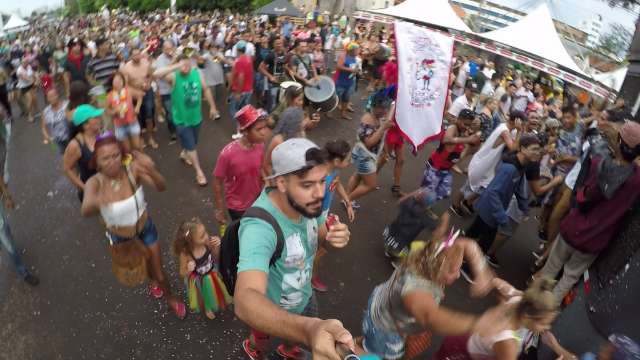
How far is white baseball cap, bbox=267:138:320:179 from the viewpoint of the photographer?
1.82 metres

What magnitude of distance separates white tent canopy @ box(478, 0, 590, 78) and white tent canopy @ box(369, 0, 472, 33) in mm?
1678

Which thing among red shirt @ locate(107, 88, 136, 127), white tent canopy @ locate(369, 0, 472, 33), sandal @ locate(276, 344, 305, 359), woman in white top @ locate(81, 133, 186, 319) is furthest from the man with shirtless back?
white tent canopy @ locate(369, 0, 472, 33)

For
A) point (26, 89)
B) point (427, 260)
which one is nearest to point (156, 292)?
point (427, 260)

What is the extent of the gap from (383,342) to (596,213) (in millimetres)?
2229

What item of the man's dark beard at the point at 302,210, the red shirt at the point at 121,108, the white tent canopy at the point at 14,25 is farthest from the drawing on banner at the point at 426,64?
the white tent canopy at the point at 14,25

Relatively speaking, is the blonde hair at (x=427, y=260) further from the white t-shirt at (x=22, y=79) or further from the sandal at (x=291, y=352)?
the white t-shirt at (x=22, y=79)

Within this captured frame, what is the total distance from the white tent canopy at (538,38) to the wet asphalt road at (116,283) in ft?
29.0

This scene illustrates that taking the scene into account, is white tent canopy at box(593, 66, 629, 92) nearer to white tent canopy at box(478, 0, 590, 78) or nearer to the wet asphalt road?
white tent canopy at box(478, 0, 590, 78)

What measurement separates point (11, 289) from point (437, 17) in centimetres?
1475

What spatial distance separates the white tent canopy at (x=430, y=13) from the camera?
1405 centimetres

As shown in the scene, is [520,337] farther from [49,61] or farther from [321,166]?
[49,61]

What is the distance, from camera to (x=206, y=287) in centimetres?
328

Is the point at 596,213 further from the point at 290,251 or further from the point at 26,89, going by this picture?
the point at 26,89

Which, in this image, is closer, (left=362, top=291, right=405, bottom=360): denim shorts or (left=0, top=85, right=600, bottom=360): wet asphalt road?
(left=362, top=291, right=405, bottom=360): denim shorts
